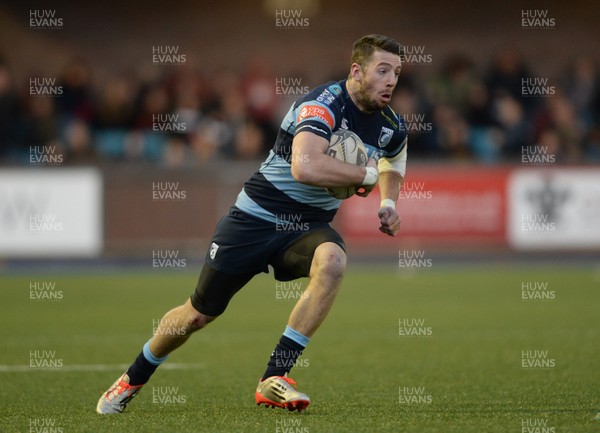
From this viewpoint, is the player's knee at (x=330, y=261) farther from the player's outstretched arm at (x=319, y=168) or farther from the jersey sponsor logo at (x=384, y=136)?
the jersey sponsor logo at (x=384, y=136)

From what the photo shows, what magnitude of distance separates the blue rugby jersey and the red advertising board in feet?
40.2

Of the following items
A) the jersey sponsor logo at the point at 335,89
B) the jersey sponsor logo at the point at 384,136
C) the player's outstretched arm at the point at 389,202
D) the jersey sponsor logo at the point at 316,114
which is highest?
the jersey sponsor logo at the point at 335,89

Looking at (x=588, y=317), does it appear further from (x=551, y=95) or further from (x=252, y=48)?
(x=252, y=48)

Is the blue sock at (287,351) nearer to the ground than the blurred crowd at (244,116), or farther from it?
nearer to the ground

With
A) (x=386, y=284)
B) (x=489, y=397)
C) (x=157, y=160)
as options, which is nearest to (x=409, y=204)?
(x=386, y=284)

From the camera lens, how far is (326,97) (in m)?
7.00

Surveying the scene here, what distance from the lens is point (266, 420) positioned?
6.59 m

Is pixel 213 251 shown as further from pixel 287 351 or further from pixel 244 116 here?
pixel 244 116

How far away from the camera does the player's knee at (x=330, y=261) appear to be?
6766mm

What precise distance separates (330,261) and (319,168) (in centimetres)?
56

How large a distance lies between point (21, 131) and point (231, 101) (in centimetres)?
376

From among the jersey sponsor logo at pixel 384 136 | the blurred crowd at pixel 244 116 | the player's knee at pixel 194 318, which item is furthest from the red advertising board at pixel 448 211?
the player's knee at pixel 194 318

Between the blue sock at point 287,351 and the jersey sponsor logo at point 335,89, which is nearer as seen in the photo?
the blue sock at point 287,351

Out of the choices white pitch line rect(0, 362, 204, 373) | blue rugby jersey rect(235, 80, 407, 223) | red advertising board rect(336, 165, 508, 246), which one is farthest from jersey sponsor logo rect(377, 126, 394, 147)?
red advertising board rect(336, 165, 508, 246)
